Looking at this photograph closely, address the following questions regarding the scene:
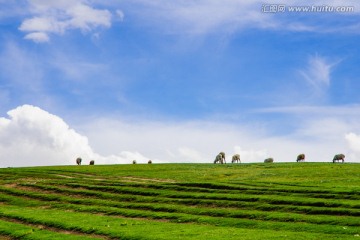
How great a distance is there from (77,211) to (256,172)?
125 ft

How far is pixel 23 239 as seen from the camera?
38.2 m

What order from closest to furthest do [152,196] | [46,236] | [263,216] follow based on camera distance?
[46,236], [263,216], [152,196]

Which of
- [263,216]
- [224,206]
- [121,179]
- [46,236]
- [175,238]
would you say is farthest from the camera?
[121,179]

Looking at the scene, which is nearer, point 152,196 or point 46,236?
point 46,236

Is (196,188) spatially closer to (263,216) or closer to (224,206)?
(224,206)

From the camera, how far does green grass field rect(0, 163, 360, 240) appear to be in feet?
122

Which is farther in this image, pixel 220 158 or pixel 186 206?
pixel 220 158

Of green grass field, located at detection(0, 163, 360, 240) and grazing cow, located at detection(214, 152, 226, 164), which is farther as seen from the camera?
grazing cow, located at detection(214, 152, 226, 164)

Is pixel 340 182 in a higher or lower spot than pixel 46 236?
higher

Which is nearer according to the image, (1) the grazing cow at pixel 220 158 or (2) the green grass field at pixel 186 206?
(2) the green grass field at pixel 186 206

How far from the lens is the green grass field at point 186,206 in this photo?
3728cm

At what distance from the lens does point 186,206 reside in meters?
50.2

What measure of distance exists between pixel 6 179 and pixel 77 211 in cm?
3404

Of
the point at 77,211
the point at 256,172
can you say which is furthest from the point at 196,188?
the point at 256,172
